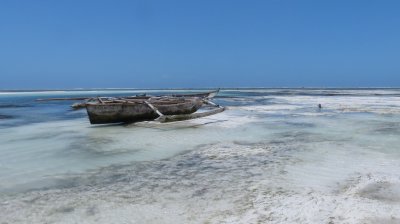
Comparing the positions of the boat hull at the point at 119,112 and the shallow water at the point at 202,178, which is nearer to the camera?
the shallow water at the point at 202,178

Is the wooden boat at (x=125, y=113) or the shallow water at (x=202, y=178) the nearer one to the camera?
the shallow water at (x=202, y=178)

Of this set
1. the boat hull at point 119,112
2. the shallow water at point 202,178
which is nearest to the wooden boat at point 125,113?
the boat hull at point 119,112

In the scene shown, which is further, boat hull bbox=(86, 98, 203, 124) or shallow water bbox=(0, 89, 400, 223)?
boat hull bbox=(86, 98, 203, 124)

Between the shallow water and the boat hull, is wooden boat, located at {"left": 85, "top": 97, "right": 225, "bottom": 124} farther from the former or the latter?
the shallow water

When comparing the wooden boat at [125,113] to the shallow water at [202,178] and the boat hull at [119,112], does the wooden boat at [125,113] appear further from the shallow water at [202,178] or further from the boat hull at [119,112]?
the shallow water at [202,178]

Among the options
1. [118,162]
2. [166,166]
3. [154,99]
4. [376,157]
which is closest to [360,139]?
[376,157]

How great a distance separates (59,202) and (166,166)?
A: 2384mm

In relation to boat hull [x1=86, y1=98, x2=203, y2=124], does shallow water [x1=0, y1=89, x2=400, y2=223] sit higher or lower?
lower

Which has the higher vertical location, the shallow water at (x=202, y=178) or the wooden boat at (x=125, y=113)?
the wooden boat at (x=125, y=113)

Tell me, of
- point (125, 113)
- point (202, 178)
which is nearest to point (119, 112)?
point (125, 113)

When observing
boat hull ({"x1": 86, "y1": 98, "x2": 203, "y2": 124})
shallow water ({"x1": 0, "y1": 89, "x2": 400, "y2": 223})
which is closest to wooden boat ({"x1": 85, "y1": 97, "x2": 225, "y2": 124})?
boat hull ({"x1": 86, "y1": 98, "x2": 203, "y2": 124})

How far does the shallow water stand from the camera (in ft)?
14.4

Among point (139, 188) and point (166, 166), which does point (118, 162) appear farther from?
point (139, 188)

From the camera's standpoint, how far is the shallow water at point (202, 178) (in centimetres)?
439
